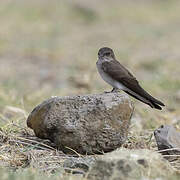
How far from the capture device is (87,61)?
13078 mm

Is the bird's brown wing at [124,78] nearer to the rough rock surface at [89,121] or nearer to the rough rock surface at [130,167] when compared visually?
the rough rock surface at [89,121]

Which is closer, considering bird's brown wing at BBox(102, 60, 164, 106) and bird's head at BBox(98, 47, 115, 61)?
bird's brown wing at BBox(102, 60, 164, 106)

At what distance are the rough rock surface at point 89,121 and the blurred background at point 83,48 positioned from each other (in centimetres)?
180

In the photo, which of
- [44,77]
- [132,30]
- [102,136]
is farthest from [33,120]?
[132,30]

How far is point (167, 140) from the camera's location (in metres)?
4.75

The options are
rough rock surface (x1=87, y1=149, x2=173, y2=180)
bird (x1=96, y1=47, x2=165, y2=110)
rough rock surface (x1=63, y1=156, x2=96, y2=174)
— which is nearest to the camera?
rough rock surface (x1=87, y1=149, x2=173, y2=180)

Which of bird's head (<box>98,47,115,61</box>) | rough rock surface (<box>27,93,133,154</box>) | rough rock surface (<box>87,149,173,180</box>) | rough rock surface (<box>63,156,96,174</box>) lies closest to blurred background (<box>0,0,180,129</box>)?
bird's head (<box>98,47,115,61</box>)

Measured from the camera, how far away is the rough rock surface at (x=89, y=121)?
472 centimetres

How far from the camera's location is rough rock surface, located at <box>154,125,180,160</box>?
186 inches

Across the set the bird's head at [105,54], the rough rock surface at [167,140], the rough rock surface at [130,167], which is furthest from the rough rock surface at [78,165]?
the bird's head at [105,54]

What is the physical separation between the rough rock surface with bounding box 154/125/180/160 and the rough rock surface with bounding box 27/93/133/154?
0.31 m

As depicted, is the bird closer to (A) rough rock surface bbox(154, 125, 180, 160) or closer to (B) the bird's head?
(B) the bird's head

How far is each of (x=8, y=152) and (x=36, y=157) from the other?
33cm

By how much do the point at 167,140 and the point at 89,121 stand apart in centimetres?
70
